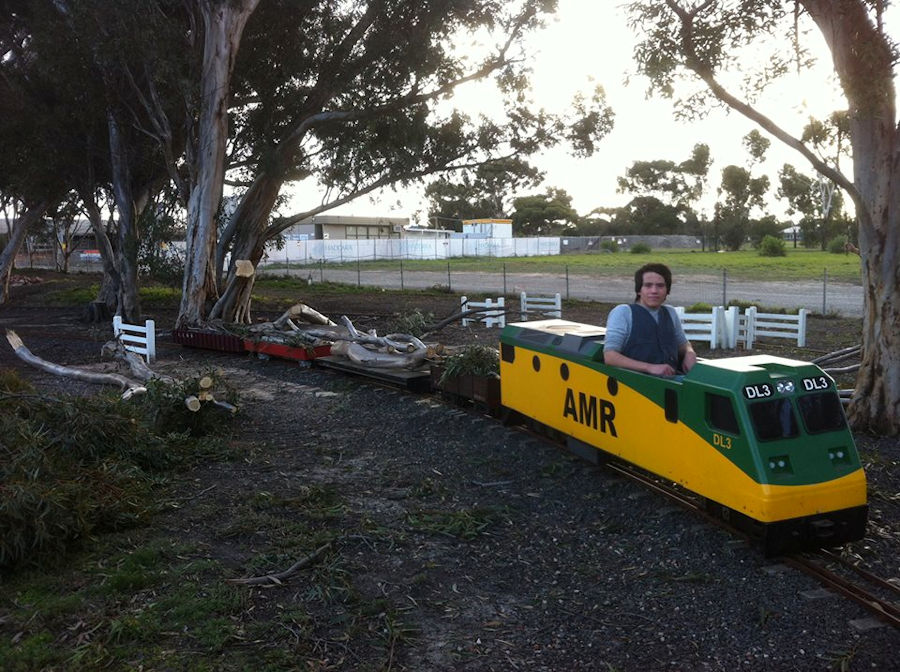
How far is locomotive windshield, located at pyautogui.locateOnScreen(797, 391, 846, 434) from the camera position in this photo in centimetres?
642

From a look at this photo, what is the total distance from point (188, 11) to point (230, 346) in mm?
11155

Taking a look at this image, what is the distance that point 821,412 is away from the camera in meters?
6.48

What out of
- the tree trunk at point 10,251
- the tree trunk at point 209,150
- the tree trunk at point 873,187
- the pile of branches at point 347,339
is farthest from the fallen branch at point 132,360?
the tree trunk at point 10,251

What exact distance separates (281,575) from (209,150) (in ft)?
60.6

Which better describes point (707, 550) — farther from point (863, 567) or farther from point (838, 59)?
point (838, 59)

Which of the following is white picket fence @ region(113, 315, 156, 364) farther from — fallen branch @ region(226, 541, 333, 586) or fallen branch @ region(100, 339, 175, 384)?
fallen branch @ region(226, 541, 333, 586)

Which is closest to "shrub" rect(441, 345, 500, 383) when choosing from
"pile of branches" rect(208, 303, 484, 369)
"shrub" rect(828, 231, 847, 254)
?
"pile of branches" rect(208, 303, 484, 369)

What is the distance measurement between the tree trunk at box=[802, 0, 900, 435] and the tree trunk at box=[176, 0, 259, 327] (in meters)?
16.3

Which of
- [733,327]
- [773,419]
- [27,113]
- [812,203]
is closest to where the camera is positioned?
[773,419]

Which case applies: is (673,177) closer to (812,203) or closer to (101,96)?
(812,203)

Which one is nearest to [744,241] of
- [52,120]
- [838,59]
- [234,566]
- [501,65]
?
[501,65]

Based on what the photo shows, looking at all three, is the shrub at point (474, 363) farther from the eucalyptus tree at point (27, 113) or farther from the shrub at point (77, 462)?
the eucalyptus tree at point (27, 113)

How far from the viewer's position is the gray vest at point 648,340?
7688 millimetres

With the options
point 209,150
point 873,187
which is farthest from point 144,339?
point 873,187
